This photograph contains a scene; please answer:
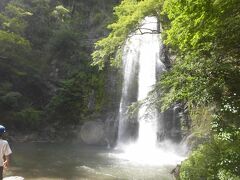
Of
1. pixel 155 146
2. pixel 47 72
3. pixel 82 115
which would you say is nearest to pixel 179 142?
pixel 155 146

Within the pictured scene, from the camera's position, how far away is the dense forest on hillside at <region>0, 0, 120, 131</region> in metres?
26.0

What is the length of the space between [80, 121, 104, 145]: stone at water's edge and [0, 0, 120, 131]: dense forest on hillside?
76 centimetres

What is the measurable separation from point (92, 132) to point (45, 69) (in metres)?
6.85

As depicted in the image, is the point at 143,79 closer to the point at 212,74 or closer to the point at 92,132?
the point at 92,132

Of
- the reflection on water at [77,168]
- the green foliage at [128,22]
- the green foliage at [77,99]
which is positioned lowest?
the reflection on water at [77,168]

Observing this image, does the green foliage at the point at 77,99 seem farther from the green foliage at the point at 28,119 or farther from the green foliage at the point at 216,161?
the green foliage at the point at 216,161

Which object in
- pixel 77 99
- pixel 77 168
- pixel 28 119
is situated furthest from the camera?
pixel 77 99

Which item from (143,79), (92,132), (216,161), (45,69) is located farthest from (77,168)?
(45,69)

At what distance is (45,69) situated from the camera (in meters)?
29.7

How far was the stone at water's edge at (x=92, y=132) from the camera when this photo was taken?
1044 inches

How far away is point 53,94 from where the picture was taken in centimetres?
2839

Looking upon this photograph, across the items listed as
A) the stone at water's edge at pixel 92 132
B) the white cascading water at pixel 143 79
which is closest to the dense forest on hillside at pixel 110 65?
the stone at water's edge at pixel 92 132

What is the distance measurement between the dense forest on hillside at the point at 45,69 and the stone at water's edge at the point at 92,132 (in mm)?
760

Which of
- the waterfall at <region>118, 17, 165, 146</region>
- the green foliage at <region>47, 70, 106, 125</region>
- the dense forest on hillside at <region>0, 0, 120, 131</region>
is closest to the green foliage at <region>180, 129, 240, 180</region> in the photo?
the waterfall at <region>118, 17, 165, 146</region>
